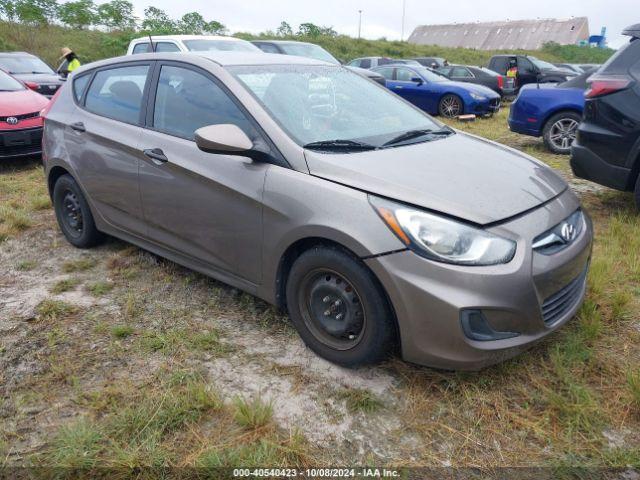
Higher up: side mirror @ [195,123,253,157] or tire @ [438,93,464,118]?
side mirror @ [195,123,253,157]

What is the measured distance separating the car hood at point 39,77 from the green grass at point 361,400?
11.0 meters

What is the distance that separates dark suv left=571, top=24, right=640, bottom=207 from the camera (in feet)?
14.7

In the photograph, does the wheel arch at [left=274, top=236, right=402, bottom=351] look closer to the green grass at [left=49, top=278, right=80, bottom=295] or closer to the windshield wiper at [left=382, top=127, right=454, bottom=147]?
the windshield wiper at [left=382, top=127, right=454, bottom=147]

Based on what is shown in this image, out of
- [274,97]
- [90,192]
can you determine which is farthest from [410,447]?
[90,192]

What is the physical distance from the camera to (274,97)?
3.03m

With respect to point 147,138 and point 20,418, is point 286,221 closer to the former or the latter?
point 147,138

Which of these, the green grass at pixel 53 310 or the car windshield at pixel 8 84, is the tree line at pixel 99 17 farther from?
the green grass at pixel 53 310

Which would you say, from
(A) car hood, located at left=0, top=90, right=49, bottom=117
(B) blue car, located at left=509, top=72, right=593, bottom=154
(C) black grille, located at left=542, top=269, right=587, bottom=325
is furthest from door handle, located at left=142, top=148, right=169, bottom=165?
(B) blue car, located at left=509, top=72, right=593, bottom=154

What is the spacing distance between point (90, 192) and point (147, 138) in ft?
2.89

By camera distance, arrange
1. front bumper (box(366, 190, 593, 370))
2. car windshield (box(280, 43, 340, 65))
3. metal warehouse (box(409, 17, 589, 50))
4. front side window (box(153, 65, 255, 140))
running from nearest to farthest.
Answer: front bumper (box(366, 190, 593, 370)) < front side window (box(153, 65, 255, 140)) < car windshield (box(280, 43, 340, 65)) < metal warehouse (box(409, 17, 589, 50))

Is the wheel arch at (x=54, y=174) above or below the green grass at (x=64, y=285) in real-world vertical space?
above

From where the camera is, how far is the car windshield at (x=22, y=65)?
1141 centimetres

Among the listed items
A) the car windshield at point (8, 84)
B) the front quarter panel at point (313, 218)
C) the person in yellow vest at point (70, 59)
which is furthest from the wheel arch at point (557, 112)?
the person in yellow vest at point (70, 59)

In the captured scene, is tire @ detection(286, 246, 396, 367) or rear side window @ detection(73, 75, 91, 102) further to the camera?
rear side window @ detection(73, 75, 91, 102)
